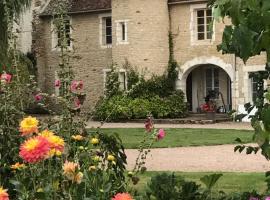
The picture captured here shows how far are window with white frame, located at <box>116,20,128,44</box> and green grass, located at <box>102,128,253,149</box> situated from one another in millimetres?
8060

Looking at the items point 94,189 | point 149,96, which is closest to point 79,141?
point 94,189

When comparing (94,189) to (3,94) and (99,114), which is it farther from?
(99,114)

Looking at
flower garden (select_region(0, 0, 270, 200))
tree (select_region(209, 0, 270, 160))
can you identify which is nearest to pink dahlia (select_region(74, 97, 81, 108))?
flower garden (select_region(0, 0, 270, 200))

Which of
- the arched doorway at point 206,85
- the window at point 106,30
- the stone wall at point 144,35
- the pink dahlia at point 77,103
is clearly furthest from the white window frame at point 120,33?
the pink dahlia at point 77,103

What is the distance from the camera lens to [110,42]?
31250 mm

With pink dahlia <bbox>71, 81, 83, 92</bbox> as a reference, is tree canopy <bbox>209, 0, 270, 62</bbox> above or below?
above

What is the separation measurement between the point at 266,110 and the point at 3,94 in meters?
2.86

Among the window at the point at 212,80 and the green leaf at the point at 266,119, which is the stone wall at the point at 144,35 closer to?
the window at the point at 212,80

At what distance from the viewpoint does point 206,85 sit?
30.0 meters

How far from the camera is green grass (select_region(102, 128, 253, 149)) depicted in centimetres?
1641

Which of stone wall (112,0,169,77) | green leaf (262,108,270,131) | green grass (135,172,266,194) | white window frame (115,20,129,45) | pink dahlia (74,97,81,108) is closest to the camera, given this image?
green leaf (262,108,270,131)

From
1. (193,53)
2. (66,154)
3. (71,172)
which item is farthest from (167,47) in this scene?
(71,172)

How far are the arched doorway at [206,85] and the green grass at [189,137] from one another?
8.57 metres

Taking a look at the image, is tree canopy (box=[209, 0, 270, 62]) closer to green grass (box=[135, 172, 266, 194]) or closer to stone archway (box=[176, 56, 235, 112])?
green grass (box=[135, 172, 266, 194])
